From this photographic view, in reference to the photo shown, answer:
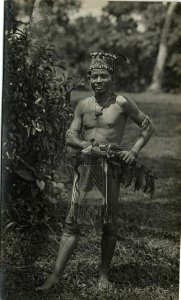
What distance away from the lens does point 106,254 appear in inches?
158

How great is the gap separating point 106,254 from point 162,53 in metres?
1.11

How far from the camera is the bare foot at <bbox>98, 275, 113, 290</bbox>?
399cm

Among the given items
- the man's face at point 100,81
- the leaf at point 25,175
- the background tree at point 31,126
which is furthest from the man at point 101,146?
the leaf at point 25,175

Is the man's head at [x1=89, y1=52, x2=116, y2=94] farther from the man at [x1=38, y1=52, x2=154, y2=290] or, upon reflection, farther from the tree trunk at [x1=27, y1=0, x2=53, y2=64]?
the tree trunk at [x1=27, y1=0, x2=53, y2=64]

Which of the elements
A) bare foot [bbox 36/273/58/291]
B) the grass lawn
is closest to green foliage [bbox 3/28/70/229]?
the grass lawn

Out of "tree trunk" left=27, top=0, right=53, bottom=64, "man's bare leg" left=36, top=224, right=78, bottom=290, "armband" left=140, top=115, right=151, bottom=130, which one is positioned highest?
"tree trunk" left=27, top=0, right=53, bottom=64

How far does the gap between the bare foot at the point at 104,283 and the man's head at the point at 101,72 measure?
984mm

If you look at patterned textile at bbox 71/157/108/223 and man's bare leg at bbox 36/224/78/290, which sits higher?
patterned textile at bbox 71/157/108/223

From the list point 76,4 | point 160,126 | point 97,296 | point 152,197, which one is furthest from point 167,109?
point 97,296

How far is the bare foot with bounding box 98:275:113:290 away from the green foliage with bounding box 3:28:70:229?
429 mm

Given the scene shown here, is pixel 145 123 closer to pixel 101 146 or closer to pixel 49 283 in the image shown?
pixel 101 146

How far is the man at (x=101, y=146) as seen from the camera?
3.95 metres

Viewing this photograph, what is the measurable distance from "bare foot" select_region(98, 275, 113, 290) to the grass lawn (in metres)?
0.03

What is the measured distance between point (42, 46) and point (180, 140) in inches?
35.1
